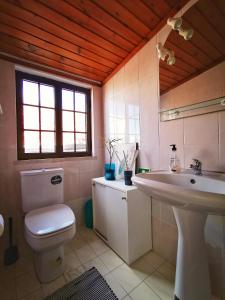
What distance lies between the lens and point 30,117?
1.70 meters

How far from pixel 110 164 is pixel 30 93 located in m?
1.26

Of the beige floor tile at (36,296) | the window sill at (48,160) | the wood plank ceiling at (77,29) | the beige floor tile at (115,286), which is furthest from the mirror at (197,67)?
the beige floor tile at (36,296)

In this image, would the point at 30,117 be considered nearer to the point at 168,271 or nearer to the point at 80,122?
the point at 80,122

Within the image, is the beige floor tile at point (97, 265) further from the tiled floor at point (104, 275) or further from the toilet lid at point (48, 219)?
the toilet lid at point (48, 219)

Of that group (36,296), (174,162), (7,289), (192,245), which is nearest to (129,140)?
(174,162)

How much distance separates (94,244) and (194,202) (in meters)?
1.36

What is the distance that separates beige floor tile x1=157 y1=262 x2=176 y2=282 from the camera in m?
1.15

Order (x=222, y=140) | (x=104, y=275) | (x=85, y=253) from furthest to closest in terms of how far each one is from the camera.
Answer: (x=85, y=253)
(x=104, y=275)
(x=222, y=140)

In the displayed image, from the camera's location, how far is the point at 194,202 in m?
0.60

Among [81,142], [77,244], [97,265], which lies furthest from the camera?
[81,142]

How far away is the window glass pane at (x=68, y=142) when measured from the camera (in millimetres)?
1911

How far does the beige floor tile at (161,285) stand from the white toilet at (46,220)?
70 centimetres

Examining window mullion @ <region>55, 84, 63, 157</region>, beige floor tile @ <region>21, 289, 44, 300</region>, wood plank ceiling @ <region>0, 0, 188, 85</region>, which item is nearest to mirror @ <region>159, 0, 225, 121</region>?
wood plank ceiling @ <region>0, 0, 188, 85</region>

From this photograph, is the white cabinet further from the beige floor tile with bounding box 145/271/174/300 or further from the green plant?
the green plant
